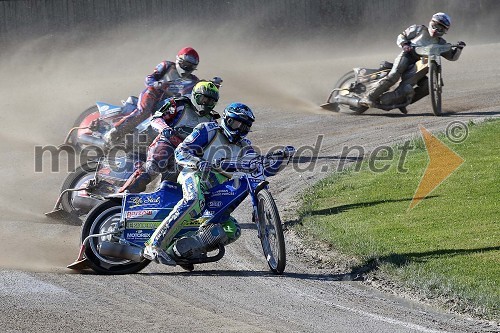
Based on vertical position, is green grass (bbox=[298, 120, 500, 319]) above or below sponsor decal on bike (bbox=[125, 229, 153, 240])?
below

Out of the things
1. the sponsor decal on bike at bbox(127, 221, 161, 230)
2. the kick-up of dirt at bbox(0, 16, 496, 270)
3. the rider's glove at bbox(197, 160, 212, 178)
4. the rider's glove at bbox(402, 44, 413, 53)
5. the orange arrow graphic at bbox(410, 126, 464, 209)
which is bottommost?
the kick-up of dirt at bbox(0, 16, 496, 270)

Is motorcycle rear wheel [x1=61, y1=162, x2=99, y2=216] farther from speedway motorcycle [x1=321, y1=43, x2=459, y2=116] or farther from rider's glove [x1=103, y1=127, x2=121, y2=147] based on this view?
speedway motorcycle [x1=321, y1=43, x2=459, y2=116]

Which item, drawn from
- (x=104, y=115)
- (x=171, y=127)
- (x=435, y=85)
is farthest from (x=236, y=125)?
(x=435, y=85)

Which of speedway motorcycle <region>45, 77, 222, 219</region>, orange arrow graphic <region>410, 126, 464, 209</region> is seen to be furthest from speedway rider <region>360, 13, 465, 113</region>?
speedway motorcycle <region>45, 77, 222, 219</region>

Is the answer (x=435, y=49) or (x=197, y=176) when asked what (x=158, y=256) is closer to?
(x=197, y=176)

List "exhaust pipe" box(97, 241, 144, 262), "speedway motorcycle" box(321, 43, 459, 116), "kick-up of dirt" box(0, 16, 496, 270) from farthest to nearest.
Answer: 1. "speedway motorcycle" box(321, 43, 459, 116)
2. "kick-up of dirt" box(0, 16, 496, 270)
3. "exhaust pipe" box(97, 241, 144, 262)

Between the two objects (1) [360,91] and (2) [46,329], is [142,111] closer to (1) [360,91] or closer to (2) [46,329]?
(1) [360,91]

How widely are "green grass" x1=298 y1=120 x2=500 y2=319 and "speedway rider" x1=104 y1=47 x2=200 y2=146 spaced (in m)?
3.14

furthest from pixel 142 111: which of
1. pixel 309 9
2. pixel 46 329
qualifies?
pixel 309 9

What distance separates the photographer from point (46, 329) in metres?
8.14

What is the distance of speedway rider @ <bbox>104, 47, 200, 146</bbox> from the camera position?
15.9m

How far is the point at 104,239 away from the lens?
35.3 feet

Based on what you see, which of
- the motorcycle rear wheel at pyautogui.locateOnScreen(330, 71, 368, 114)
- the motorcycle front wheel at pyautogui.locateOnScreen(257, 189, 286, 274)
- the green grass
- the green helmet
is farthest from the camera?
the motorcycle rear wheel at pyautogui.locateOnScreen(330, 71, 368, 114)

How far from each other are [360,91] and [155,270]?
442 inches
